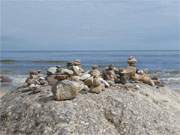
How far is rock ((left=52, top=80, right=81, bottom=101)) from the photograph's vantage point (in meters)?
5.86

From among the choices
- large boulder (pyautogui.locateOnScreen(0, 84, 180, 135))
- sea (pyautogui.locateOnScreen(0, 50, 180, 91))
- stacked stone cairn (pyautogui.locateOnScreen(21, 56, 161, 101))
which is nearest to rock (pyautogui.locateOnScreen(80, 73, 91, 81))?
Answer: stacked stone cairn (pyautogui.locateOnScreen(21, 56, 161, 101))

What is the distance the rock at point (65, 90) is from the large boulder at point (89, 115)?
7 cm

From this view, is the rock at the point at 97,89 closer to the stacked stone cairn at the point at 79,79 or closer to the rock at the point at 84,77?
the stacked stone cairn at the point at 79,79

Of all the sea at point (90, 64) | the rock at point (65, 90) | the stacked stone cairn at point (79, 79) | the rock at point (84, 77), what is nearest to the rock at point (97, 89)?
the stacked stone cairn at point (79, 79)

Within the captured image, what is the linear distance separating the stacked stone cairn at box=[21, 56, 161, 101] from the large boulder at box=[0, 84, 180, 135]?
11cm

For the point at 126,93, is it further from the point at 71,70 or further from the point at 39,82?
the point at 39,82

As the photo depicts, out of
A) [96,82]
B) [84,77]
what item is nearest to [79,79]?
[84,77]

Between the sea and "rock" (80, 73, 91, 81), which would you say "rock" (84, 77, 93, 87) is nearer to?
"rock" (80, 73, 91, 81)

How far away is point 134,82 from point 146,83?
398 mm

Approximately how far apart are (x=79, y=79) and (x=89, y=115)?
83cm

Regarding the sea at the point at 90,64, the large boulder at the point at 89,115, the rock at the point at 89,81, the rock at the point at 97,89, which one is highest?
the rock at the point at 89,81

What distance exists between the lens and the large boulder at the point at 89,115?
5535 millimetres

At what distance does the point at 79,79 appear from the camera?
21.0 ft

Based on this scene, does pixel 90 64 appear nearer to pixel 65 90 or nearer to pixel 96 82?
pixel 96 82
